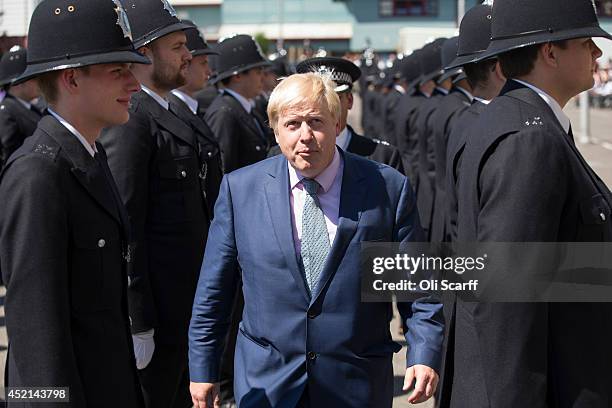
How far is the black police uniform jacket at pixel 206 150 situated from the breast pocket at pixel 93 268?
66.9 inches

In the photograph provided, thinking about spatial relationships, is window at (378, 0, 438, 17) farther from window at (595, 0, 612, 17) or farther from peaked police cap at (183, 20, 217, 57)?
peaked police cap at (183, 20, 217, 57)

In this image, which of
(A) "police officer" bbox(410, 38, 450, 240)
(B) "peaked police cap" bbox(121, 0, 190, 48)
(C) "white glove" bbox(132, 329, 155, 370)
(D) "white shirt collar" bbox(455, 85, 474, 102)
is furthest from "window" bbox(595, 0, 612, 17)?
(C) "white glove" bbox(132, 329, 155, 370)

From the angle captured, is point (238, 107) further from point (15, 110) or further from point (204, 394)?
point (204, 394)

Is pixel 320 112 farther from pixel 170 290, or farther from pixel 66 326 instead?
pixel 170 290

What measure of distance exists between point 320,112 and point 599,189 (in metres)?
0.95

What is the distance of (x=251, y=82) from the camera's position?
7.06 metres

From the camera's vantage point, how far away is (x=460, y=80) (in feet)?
22.8

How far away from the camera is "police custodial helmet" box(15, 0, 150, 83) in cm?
282

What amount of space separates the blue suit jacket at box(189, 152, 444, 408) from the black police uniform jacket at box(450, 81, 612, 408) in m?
0.43

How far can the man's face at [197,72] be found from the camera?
5727 mm

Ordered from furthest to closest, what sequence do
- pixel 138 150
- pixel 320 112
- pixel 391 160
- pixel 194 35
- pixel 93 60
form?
pixel 194 35 < pixel 391 160 < pixel 138 150 < pixel 320 112 < pixel 93 60

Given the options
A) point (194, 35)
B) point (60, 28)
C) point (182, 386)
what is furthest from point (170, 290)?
point (194, 35)

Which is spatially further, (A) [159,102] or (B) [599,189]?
(A) [159,102]

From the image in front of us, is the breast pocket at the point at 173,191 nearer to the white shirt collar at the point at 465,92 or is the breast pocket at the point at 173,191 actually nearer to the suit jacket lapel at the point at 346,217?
the suit jacket lapel at the point at 346,217
